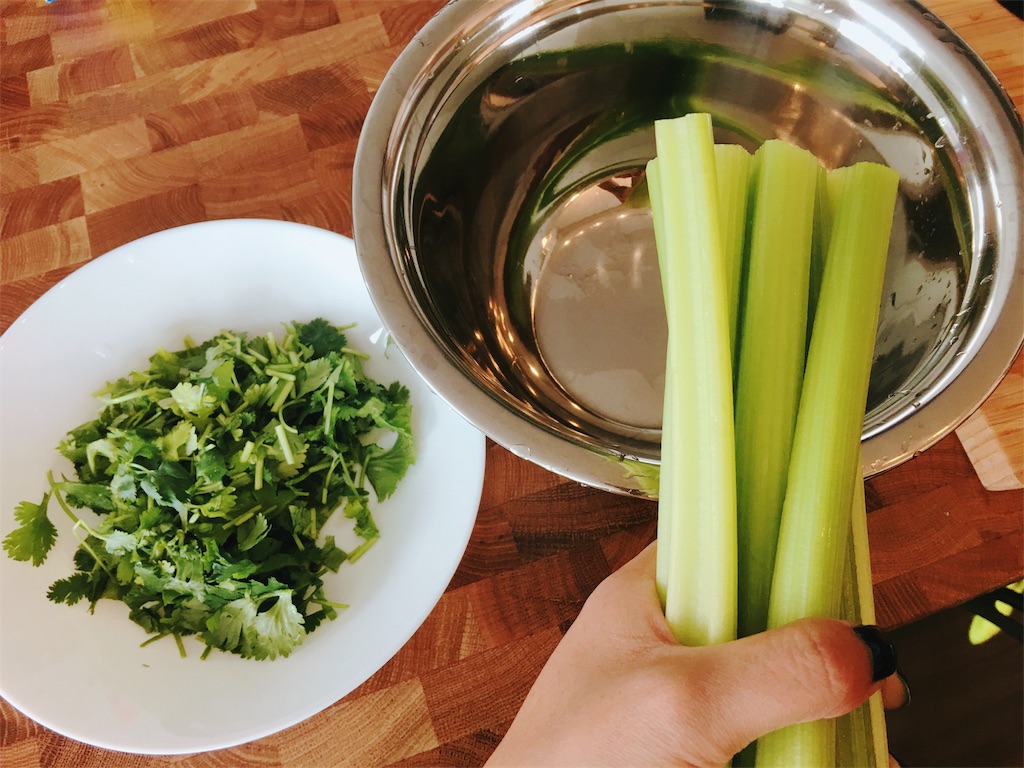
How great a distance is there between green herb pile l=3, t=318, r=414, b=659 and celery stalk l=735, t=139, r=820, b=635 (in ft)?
1.58

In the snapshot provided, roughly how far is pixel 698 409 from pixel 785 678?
0.21 meters

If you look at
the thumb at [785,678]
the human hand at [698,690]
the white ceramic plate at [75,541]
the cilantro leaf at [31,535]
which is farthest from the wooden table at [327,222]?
the thumb at [785,678]

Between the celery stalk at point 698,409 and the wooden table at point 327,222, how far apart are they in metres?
0.38

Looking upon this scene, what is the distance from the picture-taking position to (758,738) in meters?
0.54

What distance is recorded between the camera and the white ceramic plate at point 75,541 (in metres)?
0.79

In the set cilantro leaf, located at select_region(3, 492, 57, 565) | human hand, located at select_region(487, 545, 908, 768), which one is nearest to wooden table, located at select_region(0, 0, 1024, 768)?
cilantro leaf, located at select_region(3, 492, 57, 565)

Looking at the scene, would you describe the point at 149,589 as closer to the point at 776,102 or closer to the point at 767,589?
the point at 767,589

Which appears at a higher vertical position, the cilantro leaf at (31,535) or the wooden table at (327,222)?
the wooden table at (327,222)

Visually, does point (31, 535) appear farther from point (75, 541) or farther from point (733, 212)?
point (733, 212)

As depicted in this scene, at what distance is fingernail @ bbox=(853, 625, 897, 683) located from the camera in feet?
1.65

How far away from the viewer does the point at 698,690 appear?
49 cm

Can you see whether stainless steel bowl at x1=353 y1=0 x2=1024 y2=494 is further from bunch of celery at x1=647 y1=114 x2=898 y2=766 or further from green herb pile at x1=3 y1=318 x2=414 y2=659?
green herb pile at x1=3 y1=318 x2=414 y2=659

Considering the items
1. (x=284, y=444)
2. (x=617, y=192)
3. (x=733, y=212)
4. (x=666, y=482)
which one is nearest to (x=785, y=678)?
(x=666, y=482)

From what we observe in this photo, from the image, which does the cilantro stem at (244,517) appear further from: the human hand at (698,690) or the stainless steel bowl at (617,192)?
the human hand at (698,690)
